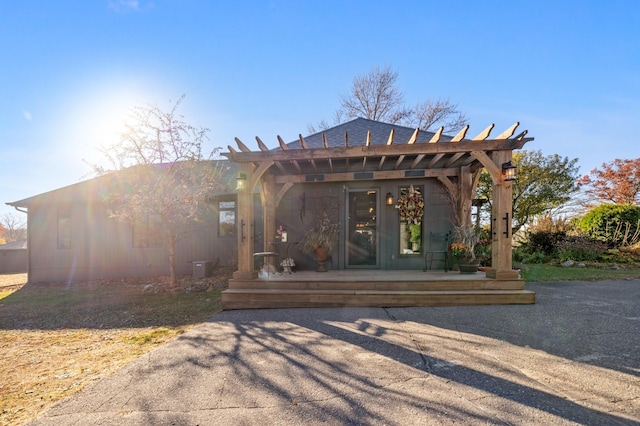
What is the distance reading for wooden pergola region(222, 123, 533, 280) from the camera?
15.8 ft

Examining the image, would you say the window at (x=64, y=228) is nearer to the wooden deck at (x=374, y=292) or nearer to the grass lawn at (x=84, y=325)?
the grass lawn at (x=84, y=325)

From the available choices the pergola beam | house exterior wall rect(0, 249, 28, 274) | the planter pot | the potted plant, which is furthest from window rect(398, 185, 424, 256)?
house exterior wall rect(0, 249, 28, 274)

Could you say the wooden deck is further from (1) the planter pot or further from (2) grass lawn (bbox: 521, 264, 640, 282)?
(2) grass lawn (bbox: 521, 264, 640, 282)

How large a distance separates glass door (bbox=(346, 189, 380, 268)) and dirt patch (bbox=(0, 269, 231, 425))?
324 centimetres

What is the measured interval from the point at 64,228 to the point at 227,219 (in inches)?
226

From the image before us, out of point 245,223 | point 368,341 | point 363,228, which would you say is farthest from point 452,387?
point 363,228

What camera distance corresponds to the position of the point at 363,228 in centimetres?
707

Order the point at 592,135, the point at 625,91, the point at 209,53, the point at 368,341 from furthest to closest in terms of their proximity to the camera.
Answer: the point at 592,135, the point at 625,91, the point at 209,53, the point at 368,341

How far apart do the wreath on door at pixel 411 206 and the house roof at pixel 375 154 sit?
47 cm

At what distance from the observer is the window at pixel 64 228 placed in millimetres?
10109

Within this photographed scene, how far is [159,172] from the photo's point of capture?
773 cm

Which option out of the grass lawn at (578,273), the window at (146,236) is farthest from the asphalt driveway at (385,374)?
the window at (146,236)

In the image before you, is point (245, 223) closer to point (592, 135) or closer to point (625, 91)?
point (625, 91)

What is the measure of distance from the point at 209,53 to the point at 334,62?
4.46 m
